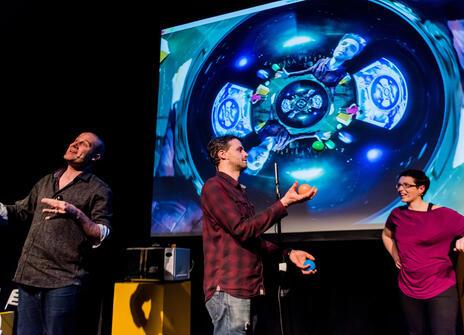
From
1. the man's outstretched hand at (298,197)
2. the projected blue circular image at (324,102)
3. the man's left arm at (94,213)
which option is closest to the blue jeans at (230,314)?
the man's outstretched hand at (298,197)

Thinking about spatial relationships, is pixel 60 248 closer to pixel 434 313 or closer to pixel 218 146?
pixel 218 146

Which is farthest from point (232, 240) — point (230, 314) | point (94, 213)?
point (94, 213)

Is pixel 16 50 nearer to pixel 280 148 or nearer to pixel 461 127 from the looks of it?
pixel 280 148

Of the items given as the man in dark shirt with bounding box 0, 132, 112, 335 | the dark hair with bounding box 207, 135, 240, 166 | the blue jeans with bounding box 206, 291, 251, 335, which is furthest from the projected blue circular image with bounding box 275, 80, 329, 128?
the blue jeans with bounding box 206, 291, 251, 335

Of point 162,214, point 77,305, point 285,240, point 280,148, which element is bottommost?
A: point 77,305

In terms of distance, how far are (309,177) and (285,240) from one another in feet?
1.79

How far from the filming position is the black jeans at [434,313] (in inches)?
93.9

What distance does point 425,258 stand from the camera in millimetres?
2521

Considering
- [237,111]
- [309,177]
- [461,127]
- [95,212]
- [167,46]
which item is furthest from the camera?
[167,46]

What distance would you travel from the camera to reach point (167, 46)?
4.23m

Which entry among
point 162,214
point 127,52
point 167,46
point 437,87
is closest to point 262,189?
point 162,214

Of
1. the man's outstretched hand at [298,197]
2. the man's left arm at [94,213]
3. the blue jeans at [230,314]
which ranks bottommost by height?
the blue jeans at [230,314]

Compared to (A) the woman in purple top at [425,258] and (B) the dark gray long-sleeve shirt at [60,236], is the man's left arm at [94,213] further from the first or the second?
(A) the woman in purple top at [425,258]

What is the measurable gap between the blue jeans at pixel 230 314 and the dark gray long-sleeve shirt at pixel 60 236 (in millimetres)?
662
